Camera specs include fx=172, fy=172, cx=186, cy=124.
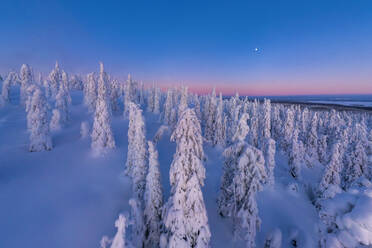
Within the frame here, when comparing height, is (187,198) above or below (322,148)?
above

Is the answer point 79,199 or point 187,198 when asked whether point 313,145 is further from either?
point 79,199

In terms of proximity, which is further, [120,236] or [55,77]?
[55,77]

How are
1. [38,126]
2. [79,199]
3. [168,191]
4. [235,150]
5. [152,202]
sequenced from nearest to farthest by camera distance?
[152,202], [235,150], [79,199], [168,191], [38,126]

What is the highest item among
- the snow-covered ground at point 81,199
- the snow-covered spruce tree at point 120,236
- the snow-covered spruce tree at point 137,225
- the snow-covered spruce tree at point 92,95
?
the snow-covered spruce tree at point 92,95

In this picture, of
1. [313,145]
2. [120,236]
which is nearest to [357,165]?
[313,145]

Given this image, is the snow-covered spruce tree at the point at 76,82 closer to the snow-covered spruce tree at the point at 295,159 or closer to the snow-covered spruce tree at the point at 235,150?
the snow-covered spruce tree at the point at 235,150

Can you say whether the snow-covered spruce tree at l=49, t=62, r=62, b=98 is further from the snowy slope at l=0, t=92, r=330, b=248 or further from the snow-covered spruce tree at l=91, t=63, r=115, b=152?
the snow-covered spruce tree at l=91, t=63, r=115, b=152

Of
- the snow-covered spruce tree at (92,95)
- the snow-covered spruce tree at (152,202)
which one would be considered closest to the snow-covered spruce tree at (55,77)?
the snow-covered spruce tree at (92,95)
